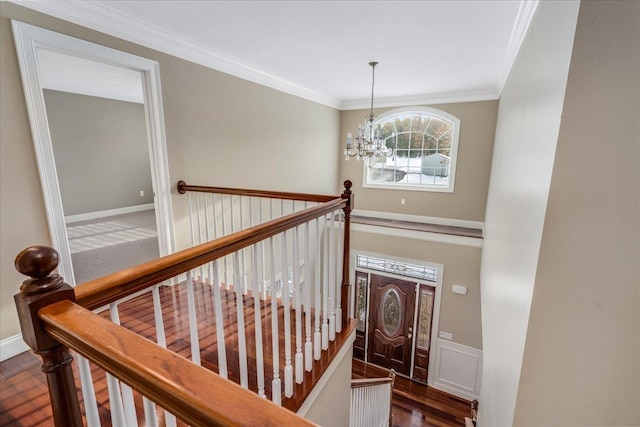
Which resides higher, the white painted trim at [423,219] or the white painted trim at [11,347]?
the white painted trim at [423,219]

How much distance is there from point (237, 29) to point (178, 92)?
0.82 meters

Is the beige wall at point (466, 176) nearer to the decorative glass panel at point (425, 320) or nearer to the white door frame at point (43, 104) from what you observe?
the decorative glass panel at point (425, 320)

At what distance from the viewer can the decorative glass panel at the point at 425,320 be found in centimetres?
530

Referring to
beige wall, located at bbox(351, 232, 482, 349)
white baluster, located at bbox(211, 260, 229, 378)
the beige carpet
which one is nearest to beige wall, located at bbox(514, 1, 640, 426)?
white baluster, located at bbox(211, 260, 229, 378)

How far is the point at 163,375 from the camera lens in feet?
1.65

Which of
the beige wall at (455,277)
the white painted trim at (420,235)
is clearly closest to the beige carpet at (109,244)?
the white painted trim at (420,235)

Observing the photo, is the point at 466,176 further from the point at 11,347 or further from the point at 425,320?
the point at 11,347

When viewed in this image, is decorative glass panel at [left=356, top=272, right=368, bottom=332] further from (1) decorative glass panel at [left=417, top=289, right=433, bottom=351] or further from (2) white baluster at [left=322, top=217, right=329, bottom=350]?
(2) white baluster at [left=322, top=217, right=329, bottom=350]

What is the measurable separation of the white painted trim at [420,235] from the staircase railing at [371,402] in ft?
7.82

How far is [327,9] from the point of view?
2.30 metres

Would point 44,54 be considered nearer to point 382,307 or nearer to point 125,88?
point 125,88

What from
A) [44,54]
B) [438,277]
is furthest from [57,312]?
[438,277]

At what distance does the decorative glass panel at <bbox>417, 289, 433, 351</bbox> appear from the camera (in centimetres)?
530

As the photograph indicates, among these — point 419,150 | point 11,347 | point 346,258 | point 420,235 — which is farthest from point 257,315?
point 419,150
